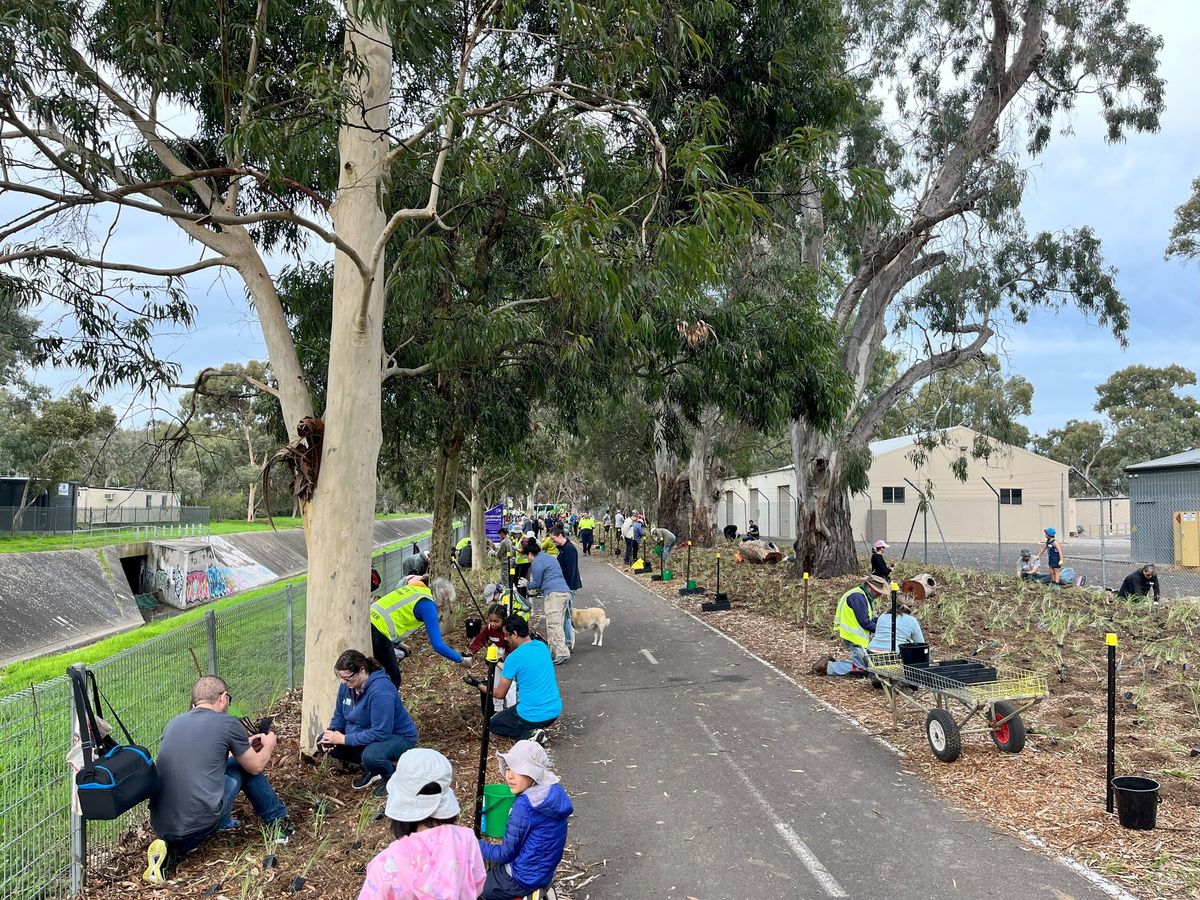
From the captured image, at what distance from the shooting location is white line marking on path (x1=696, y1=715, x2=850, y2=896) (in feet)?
16.7

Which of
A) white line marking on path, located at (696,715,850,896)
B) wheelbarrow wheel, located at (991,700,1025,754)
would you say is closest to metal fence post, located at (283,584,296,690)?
white line marking on path, located at (696,715,850,896)

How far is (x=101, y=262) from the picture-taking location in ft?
22.2

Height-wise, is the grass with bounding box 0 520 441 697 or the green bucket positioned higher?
the green bucket

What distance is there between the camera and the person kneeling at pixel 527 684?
7070 millimetres

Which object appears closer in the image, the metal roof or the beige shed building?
the metal roof

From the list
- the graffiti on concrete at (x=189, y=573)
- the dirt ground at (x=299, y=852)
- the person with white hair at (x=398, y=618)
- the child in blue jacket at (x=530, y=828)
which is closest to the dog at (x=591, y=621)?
the person with white hair at (x=398, y=618)

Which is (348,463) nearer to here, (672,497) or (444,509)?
(444,509)

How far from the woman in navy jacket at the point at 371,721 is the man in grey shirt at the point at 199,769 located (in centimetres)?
80

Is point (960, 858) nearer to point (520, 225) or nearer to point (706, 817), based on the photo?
point (706, 817)

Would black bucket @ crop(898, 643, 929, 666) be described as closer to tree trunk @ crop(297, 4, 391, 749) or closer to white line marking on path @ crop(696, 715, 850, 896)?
white line marking on path @ crop(696, 715, 850, 896)

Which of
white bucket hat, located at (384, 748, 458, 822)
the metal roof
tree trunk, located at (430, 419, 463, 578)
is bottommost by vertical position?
white bucket hat, located at (384, 748, 458, 822)

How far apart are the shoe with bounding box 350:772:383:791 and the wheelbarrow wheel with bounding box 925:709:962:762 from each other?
15.7 feet

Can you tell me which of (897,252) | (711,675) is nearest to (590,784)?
(711,675)

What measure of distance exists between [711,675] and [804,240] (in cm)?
1230
